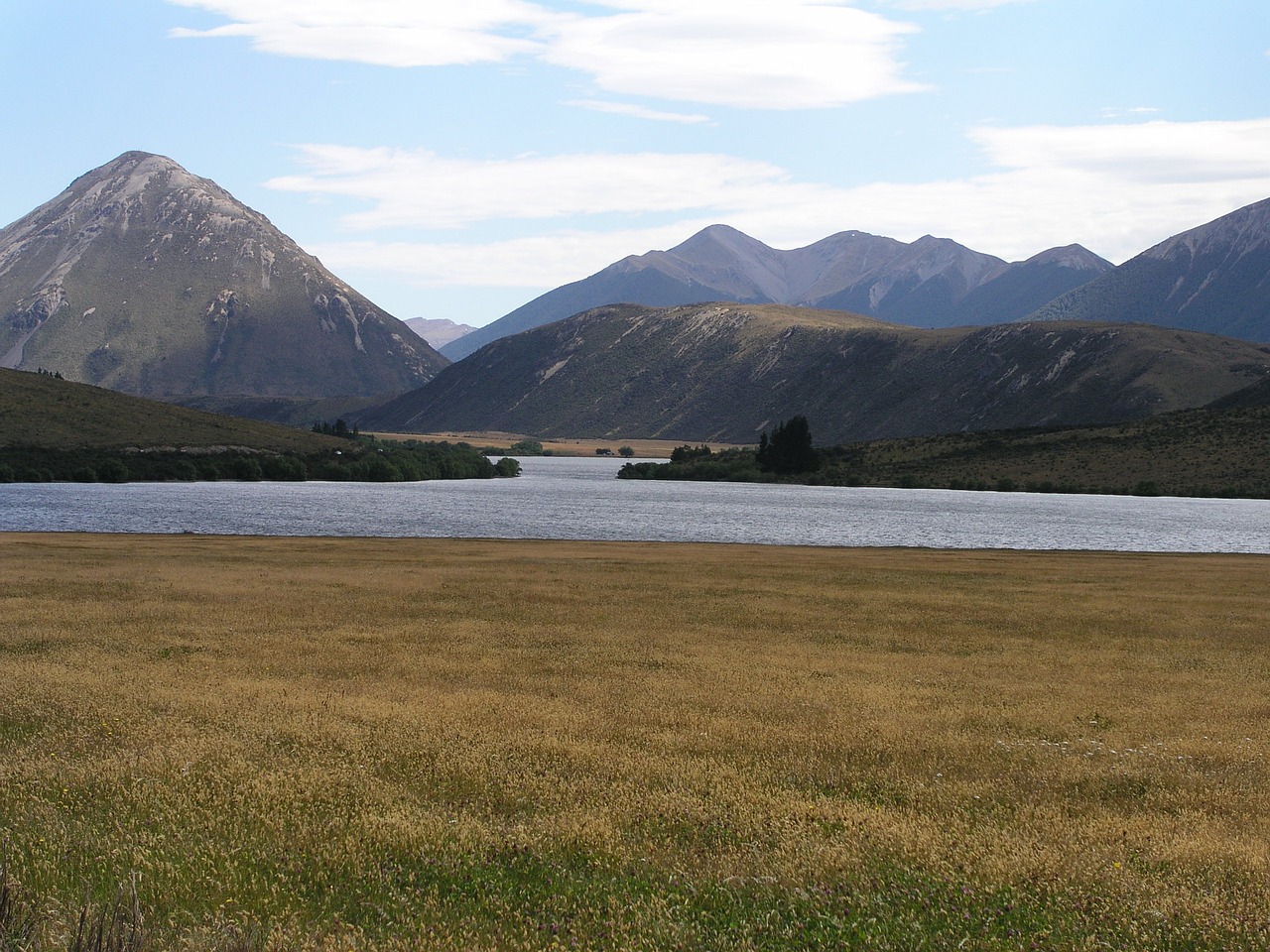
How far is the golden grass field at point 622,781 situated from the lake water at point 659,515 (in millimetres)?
55187

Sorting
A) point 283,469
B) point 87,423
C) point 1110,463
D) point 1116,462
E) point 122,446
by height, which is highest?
point 87,423

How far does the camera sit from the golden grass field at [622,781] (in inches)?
412

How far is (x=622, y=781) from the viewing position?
14.3 m

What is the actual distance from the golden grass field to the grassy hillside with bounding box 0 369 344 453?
156m

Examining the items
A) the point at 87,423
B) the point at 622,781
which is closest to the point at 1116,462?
the point at 87,423

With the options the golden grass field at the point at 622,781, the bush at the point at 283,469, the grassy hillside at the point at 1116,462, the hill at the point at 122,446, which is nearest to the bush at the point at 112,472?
the hill at the point at 122,446

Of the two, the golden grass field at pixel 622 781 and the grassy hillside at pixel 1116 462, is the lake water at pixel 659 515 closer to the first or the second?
the grassy hillside at pixel 1116 462

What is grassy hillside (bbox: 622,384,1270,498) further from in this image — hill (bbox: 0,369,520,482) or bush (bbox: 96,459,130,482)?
bush (bbox: 96,459,130,482)

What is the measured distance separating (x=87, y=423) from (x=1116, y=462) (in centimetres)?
16171

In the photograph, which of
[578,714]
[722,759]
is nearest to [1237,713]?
[722,759]

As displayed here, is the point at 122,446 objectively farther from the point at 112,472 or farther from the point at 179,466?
the point at 112,472

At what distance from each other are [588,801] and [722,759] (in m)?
2.72

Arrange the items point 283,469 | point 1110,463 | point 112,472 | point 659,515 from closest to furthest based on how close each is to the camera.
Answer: point 659,515
point 112,472
point 1110,463
point 283,469

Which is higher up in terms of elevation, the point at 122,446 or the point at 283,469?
the point at 122,446
